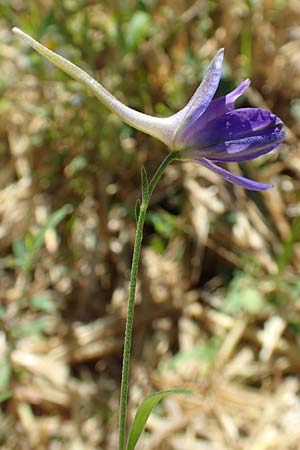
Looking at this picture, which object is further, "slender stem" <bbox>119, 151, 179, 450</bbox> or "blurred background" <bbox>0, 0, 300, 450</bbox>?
"blurred background" <bbox>0, 0, 300, 450</bbox>

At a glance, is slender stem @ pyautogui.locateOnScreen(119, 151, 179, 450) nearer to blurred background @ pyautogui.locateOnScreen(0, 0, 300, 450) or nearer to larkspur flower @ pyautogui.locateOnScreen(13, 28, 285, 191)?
larkspur flower @ pyautogui.locateOnScreen(13, 28, 285, 191)

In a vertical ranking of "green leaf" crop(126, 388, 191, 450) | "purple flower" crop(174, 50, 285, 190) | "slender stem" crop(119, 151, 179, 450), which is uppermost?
"purple flower" crop(174, 50, 285, 190)

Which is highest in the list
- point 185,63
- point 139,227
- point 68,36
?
point 139,227

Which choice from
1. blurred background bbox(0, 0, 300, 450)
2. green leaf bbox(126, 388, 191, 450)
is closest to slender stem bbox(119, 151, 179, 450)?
green leaf bbox(126, 388, 191, 450)

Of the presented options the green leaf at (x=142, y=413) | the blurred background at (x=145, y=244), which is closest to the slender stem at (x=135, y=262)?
the green leaf at (x=142, y=413)

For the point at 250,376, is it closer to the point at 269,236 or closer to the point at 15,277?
the point at 269,236

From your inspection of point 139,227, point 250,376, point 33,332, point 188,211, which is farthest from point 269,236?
point 139,227

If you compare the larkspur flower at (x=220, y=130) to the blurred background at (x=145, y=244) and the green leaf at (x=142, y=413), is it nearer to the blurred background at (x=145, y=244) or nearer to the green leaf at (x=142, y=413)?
the green leaf at (x=142, y=413)

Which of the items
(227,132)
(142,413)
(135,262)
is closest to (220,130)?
(227,132)

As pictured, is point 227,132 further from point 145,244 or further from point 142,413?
point 145,244
